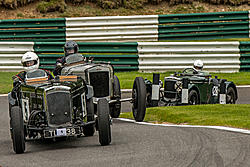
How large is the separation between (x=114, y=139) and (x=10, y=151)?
1530 mm

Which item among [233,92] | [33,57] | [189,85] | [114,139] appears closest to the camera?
[114,139]

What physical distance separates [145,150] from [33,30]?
13.5 metres

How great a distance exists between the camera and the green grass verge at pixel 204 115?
9.59 m

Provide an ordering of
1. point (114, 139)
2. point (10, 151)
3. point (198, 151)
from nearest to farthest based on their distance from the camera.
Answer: point (198, 151), point (10, 151), point (114, 139)

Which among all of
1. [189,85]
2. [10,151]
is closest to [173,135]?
[10,151]

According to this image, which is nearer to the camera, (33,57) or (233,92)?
(33,57)

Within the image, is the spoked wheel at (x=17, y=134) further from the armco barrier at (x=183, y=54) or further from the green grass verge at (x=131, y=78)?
the armco barrier at (x=183, y=54)

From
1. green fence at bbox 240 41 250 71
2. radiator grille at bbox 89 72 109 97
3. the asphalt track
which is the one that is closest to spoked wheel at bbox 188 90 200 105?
radiator grille at bbox 89 72 109 97

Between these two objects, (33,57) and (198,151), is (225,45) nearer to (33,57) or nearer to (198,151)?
(33,57)

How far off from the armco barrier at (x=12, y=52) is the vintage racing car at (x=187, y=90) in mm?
5820

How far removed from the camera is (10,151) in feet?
26.2

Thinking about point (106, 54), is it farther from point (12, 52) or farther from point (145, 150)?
point (145, 150)

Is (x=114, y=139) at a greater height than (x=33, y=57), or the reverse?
(x=33, y=57)

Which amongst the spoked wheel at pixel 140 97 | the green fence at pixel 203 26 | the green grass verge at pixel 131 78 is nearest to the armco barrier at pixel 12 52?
the green grass verge at pixel 131 78
